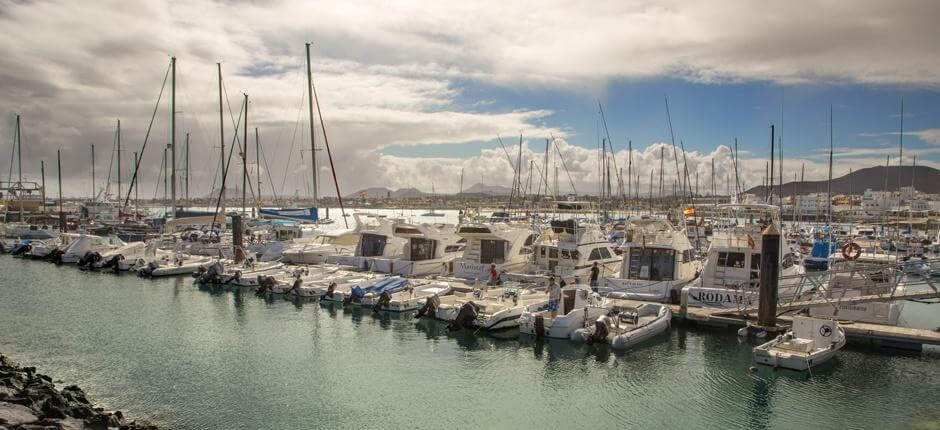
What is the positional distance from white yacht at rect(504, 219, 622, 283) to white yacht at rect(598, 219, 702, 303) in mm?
2747

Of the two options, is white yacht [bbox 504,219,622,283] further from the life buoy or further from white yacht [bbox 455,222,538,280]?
the life buoy

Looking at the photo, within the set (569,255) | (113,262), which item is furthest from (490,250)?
(113,262)

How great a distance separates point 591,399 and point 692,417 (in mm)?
2629

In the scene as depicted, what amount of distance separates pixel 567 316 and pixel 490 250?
38.1 feet

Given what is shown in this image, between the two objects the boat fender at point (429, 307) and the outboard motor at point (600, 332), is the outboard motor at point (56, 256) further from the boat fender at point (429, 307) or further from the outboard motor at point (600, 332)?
the outboard motor at point (600, 332)

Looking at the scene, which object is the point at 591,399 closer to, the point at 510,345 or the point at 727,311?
the point at 510,345

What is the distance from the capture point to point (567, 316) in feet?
68.0

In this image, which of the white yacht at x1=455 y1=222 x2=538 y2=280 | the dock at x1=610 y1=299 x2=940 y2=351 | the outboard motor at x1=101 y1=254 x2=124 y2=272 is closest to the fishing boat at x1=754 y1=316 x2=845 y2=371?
the dock at x1=610 y1=299 x2=940 y2=351

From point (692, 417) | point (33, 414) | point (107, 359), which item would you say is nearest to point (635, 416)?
point (692, 417)

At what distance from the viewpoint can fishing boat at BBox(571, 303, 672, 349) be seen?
19953mm

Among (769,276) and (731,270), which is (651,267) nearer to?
(731,270)

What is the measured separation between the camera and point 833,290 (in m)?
20.2

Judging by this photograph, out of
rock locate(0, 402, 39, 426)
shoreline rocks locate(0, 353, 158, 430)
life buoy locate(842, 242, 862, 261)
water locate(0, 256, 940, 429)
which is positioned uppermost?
life buoy locate(842, 242, 862, 261)

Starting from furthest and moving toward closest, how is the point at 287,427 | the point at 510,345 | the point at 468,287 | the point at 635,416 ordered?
the point at 468,287, the point at 510,345, the point at 635,416, the point at 287,427
